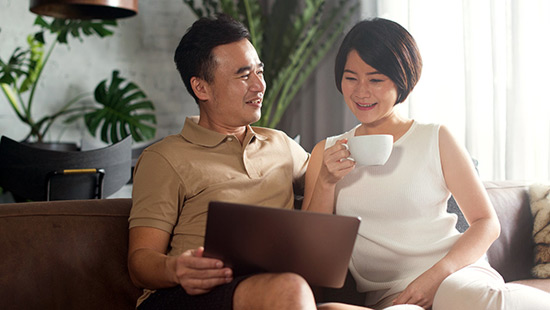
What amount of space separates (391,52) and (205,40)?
491mm

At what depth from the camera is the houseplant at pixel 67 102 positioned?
3568 mm

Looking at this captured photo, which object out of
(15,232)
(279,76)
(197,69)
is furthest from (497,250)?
(279,76)

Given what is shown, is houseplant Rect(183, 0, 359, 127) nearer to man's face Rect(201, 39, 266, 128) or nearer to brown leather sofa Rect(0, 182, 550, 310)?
man's face Rect(201, 39, 266, 128)

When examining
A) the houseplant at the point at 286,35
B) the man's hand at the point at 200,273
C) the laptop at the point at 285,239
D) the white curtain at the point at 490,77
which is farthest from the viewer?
the houseplant at the point at 286,35

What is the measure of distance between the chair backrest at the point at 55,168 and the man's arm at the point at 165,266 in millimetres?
1208

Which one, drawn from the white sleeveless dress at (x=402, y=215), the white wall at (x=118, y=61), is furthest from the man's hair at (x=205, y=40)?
the white wall at (x=118, y=61)

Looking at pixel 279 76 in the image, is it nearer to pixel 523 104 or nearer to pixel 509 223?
pixel 523 104

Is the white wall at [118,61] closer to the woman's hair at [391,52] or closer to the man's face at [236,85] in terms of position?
the man's face at [236,85]

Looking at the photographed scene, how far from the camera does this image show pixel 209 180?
148 cm

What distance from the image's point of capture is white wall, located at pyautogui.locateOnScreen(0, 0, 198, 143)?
3.77m

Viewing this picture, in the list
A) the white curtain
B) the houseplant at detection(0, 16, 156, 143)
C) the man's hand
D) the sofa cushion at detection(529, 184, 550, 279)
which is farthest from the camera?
the houseplant at detection(0, 16, 156, 143)

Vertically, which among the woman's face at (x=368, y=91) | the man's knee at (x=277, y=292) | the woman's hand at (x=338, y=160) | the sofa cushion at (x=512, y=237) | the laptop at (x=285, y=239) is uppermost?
the woman's face at (x=368, y=91)

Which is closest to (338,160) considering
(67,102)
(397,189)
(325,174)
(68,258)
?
(325,174)

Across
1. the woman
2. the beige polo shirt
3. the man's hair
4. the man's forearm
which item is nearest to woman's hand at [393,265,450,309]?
the woman
